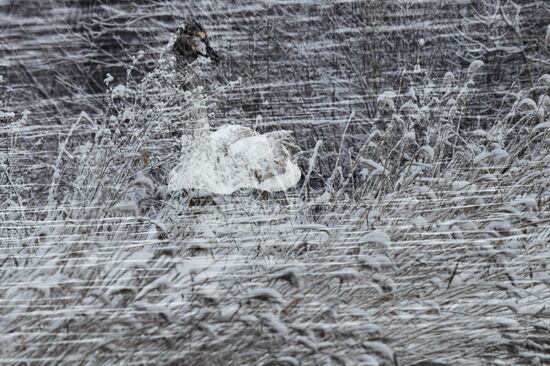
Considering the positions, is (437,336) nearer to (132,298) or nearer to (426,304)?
(426,304)

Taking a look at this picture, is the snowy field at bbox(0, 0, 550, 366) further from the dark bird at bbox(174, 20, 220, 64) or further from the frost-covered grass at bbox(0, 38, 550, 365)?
the dark bird at bbox(174, 20, 220, 64)

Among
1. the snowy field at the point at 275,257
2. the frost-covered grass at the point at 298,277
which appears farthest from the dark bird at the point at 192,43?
the frost-covered grass at the point at 298,277

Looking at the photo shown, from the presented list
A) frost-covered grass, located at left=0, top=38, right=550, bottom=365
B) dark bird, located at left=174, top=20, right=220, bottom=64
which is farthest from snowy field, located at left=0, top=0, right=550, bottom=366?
dark bird, located at left=174, top=20, right=220, bottom=64

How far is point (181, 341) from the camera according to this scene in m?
2.67

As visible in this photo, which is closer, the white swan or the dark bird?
the white swan

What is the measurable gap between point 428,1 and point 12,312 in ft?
20.3

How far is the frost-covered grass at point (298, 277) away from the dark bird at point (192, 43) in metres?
1.62

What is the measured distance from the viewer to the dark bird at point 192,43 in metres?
5.35

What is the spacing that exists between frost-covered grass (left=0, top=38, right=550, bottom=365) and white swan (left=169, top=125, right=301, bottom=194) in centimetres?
54

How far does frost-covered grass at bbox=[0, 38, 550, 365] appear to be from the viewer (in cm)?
265

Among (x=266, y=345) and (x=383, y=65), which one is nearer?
(x=266, y=345)

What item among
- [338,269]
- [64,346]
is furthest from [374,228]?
[64,346]

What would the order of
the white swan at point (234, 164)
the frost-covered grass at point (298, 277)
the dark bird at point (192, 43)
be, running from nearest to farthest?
the frost-covered grass at point (298, 277) → the white swan at point (234, 164) → the dark bird at point (192, 43)

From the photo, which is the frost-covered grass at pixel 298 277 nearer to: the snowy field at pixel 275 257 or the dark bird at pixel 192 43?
the snowy field at pixel 275 257
